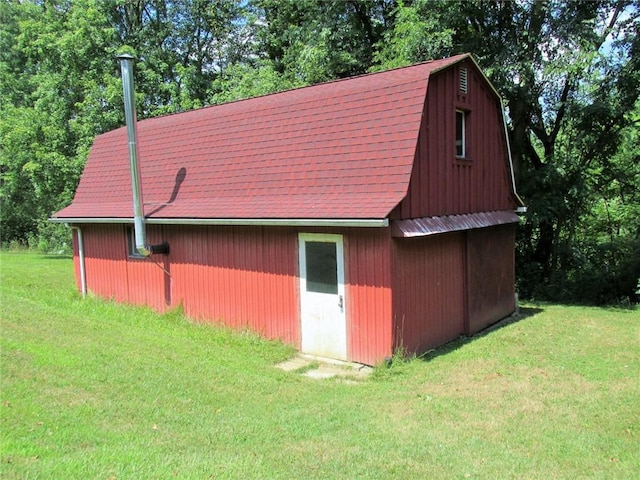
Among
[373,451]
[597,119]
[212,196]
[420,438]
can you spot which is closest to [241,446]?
[373,451]

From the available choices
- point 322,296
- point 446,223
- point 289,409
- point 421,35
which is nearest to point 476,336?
point 446,223

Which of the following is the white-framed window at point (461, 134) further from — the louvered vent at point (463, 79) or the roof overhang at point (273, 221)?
the roof overhang at point (273, 221)

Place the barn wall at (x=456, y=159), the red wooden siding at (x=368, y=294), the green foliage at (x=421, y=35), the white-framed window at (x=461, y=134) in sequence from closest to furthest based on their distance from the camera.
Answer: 1. the red wooden siding at (x=368, y=294)
2. the barn wall at (x=456, y=159)
3. the white-framed window at (x=461, y=134)
4. the green foliage at (x=421, y=35)

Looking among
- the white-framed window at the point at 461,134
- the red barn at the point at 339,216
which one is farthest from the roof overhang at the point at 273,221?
the white-framed window at the point at 461,134

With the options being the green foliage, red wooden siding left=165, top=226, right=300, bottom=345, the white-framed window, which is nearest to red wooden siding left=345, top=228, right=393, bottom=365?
red wooden siding left=165, top=226, right=300, bottom=345

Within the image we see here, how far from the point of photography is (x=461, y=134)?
395 inches

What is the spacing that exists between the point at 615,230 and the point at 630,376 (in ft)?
47.4

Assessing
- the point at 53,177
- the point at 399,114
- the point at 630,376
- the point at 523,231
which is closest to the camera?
the point at 630,376

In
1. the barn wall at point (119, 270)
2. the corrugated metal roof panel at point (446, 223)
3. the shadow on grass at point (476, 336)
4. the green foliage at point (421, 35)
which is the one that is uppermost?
the green foliage at point (421, 35)

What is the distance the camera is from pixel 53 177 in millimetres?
21203

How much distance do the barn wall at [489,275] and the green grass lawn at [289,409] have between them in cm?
112

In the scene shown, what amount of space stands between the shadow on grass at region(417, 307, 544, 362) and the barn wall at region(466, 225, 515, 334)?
4.6 inches

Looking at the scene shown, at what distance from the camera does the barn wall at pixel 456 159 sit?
8.60 meters

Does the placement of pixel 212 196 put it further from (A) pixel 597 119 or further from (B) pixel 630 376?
(A) pixel 597 119
